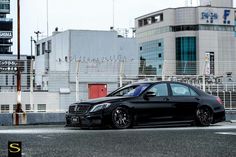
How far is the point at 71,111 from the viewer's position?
13109 mm

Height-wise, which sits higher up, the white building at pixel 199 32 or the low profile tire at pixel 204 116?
the white building at pixel 199 32

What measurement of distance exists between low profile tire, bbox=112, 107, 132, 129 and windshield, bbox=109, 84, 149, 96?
0.72 m

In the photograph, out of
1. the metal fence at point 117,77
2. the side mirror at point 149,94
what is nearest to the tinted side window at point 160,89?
the side mirror at point 149,94

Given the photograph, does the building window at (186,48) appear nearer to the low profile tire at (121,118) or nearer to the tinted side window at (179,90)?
the tinted side window at (179,90)

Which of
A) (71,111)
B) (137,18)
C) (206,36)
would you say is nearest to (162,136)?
(71,111)

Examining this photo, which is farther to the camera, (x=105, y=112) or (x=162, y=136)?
(x=105, y=112)

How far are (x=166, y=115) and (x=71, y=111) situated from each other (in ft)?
7.92

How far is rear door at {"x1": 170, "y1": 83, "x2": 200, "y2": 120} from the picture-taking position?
13555 millimetres

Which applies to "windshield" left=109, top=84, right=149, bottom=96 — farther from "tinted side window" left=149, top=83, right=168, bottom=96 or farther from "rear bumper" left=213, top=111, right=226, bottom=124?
"rear bumper" left=213, top=111, right=226, bottom=124

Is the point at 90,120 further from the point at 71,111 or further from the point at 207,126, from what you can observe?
the point at 207,126

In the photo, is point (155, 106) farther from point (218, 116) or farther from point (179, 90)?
point (218, 116)

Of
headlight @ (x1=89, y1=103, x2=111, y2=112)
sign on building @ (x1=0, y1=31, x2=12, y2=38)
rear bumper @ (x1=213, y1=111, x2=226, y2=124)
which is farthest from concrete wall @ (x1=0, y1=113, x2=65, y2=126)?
sign on building @ (x1=0, y1=31, x2=12, y2=38)

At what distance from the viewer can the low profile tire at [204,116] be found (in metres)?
13.7

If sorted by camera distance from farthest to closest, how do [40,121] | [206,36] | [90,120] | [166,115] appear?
[206,36], [40,121], [166,115], [90,120]
